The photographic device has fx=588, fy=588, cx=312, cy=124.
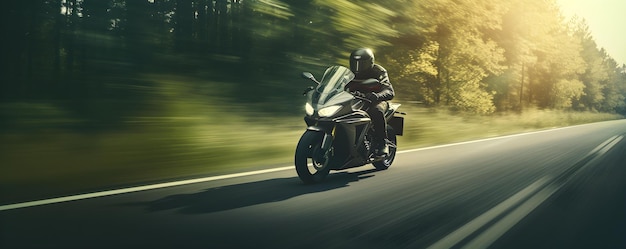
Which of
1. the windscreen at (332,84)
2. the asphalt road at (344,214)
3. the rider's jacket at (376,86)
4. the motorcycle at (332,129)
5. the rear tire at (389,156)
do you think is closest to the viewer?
the asphalt road at (344,214)

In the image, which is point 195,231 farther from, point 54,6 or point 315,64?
point 315,64

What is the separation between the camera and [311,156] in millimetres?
7062

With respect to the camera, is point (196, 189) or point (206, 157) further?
point (206, 157)

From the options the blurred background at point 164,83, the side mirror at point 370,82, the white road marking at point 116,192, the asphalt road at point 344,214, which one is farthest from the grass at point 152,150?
the side mirror at point 370,82

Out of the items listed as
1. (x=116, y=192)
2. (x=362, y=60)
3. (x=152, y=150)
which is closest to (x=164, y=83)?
(x=152, y=150)

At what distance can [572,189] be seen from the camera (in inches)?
300

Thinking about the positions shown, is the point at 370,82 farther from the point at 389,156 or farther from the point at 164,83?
the point at 164,83

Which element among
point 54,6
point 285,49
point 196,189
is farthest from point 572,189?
point 54,6

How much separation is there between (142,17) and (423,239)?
7699 millimetres

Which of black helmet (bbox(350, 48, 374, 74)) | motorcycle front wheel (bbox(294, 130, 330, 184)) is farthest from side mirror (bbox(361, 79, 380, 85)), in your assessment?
motorcycle front wheel (bbox(294, 130, 330, 184))

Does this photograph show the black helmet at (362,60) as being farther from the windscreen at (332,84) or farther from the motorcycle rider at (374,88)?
the windscreen at (332,84)

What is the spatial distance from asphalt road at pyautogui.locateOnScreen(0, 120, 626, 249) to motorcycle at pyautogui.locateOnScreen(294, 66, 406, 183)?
0.29 meters

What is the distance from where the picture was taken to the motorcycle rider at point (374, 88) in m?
8.00

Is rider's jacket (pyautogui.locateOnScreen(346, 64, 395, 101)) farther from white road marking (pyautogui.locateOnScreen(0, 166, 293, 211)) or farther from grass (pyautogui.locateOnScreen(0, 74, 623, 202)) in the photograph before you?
grass (pyautogui.locateOnScreen(0, 74, 623, 202))
